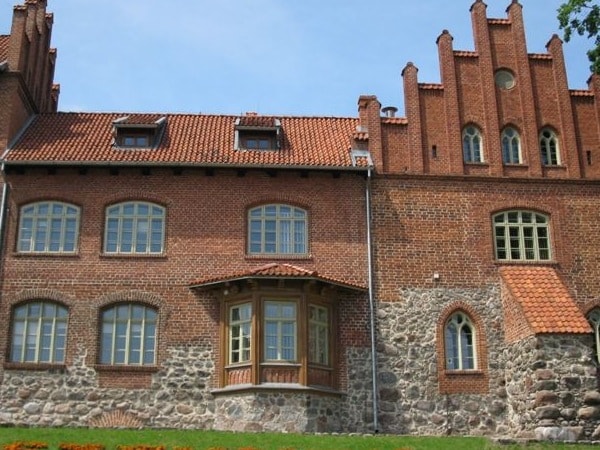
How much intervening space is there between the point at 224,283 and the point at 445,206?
7284 mm

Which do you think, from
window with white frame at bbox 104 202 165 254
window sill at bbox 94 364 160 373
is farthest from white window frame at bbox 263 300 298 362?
window with white frame at bbox 104 202 165 254

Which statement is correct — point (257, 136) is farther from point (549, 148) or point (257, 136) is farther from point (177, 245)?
point (549, 148)

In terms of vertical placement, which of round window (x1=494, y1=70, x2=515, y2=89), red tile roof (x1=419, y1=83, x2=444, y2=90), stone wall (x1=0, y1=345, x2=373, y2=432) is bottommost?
stone wall (x1=0, y1=345, x2=373, y2=432)

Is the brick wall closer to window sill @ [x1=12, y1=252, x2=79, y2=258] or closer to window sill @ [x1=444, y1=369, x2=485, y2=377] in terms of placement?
window sill @ [x1=12, y1=252, x2=79, y2=258]

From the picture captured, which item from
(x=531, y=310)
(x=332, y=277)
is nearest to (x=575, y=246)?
(x=531, y=310)

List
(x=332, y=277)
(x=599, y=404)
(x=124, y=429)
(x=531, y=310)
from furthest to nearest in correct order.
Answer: (x=332, y=277)
(x=531, y=310)
(x=599, y=404)
(x=124, y=429)

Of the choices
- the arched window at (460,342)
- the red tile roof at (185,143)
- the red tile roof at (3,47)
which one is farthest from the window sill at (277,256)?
the red tile roof at (3,47)

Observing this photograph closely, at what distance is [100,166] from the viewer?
77.1 ft

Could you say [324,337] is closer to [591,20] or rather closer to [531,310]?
[531,310]

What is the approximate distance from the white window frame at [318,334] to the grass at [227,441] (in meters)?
4.08

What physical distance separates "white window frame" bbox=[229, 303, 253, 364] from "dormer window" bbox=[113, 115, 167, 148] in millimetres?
6485

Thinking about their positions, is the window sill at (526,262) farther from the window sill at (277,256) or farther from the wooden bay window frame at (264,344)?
the window sill at (277,256)

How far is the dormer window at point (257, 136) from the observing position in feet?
82.5

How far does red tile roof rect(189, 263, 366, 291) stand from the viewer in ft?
69.3
